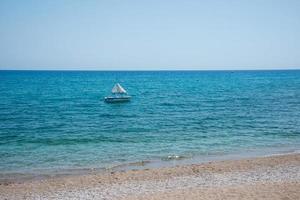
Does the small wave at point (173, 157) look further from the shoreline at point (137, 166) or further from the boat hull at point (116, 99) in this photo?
the boat hull at point (116, 99)

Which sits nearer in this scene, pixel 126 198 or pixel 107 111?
pixel 126 198

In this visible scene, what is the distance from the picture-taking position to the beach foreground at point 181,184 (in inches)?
501

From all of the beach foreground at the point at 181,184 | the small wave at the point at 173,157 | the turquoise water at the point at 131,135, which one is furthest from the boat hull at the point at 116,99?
the beach foreground at the point at 181,184

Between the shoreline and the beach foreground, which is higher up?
the beach foreground

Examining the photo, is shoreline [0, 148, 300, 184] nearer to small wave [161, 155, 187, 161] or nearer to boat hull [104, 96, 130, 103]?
small wave [161, 155, 187, 161]

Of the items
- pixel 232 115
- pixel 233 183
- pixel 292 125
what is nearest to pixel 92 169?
pixel 233 183

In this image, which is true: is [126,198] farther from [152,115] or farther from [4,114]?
[4,114]

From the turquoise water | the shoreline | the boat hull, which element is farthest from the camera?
the boat hull

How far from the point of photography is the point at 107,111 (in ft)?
147

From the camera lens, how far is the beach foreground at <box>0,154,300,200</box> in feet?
41.8

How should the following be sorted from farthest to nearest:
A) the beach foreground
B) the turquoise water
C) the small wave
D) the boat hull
Result: 1. the boat hull
2. the turquoise water
3. the small wave
4. the beach foreground

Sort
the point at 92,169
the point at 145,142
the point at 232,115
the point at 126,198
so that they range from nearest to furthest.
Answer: the point at 126,198, the point at 92,169, the point at 145,142, the point at 232,115

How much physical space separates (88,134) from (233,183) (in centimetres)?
1665

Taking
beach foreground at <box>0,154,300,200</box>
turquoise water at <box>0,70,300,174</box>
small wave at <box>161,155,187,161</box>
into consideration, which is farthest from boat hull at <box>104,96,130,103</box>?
beach foreground at <box>0,154,300,200</box>
